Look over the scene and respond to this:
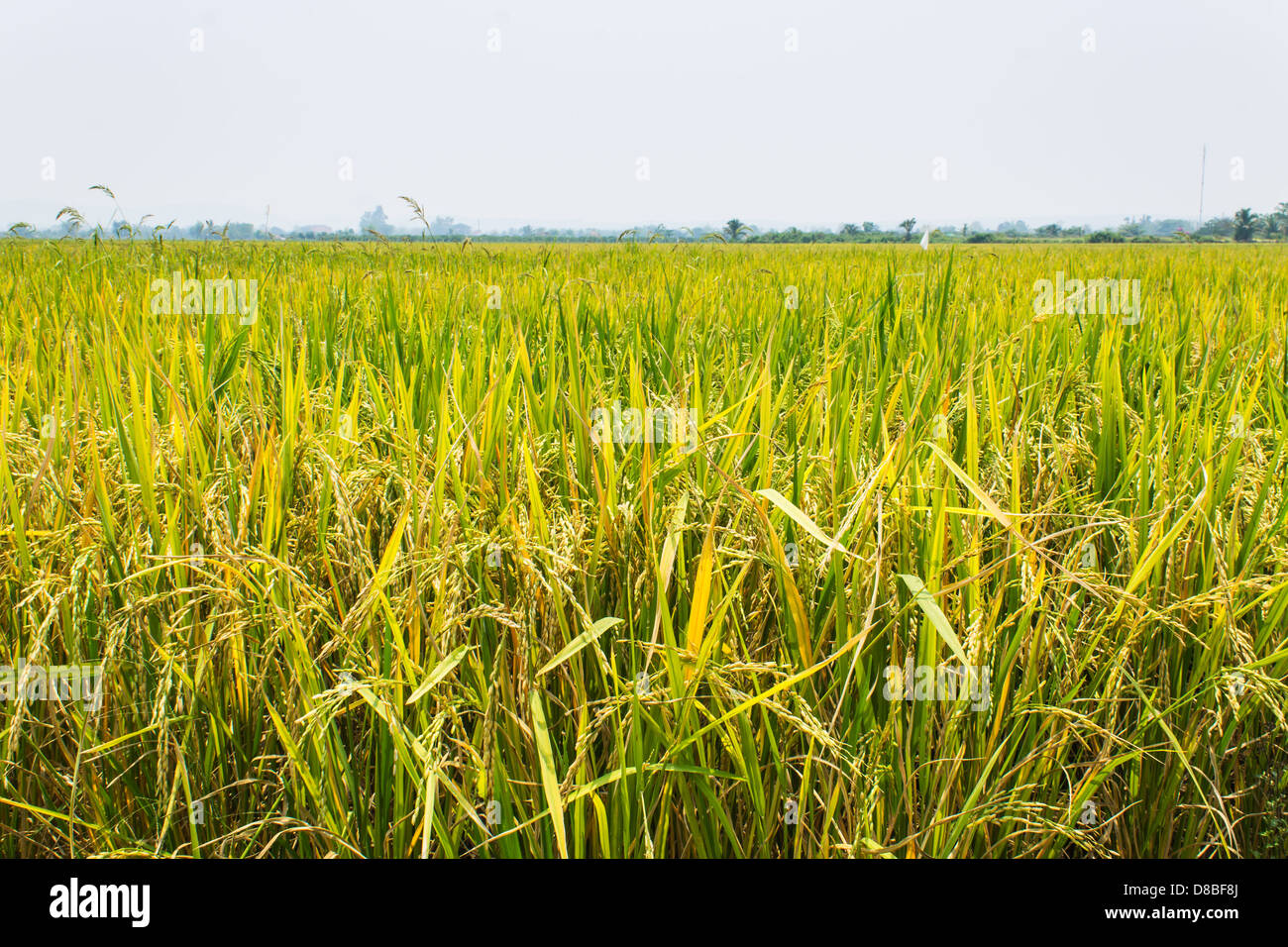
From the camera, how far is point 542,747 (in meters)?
0.90

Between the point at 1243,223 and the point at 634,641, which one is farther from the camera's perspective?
the point at 1243,223

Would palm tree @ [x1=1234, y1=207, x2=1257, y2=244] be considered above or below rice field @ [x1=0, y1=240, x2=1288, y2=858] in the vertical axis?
above

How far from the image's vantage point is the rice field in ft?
3.21

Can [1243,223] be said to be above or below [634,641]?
above

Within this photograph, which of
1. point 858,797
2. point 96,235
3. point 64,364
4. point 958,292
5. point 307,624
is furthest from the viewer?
point 96,235

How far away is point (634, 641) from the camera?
936mm

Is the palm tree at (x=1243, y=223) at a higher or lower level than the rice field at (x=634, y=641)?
higher

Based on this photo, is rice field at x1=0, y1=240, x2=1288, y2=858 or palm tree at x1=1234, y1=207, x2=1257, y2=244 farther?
palm tree at x1=1234, y1=207, x2=1257, y2=244

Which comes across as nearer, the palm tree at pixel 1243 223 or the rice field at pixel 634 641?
the rice field at pixel 634 641

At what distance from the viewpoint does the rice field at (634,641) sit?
3.21ft

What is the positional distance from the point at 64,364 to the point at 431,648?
72.7 inches

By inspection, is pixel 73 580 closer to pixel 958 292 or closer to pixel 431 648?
pixel 431 648
